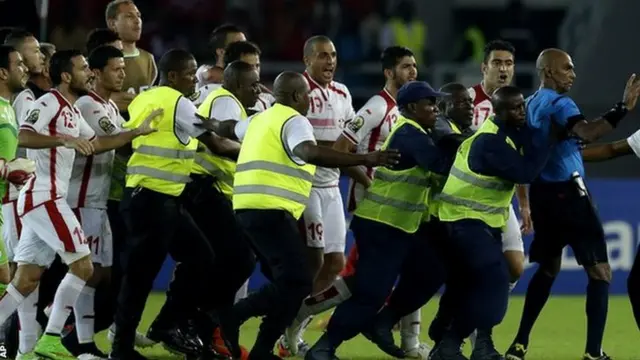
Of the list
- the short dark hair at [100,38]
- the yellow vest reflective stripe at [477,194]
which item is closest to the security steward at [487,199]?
the yellow vest reflective stripe at [477,194]

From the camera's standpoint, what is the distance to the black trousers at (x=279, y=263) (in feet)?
36.4

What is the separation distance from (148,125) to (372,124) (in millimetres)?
2186

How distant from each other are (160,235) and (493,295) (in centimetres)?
228

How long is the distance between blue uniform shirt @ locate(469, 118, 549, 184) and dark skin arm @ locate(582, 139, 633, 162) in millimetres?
1084

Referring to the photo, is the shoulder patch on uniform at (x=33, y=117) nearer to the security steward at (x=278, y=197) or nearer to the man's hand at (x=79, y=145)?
the man's hand at (x=79, y=145)

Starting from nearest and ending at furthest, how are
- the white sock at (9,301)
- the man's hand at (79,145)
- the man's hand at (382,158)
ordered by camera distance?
1. the man's hand at (382,158)
2. the man's hand at (79,145)
3. the white sock at (9,301)

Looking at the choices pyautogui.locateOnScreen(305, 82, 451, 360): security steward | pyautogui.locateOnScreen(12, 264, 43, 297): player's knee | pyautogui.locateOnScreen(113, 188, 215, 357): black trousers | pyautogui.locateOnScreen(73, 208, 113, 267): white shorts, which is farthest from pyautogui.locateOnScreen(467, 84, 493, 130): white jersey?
pyautogui.locateOnScreen(12, 264, 43, 297): player's knee

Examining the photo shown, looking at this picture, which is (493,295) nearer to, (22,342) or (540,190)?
(540,190)

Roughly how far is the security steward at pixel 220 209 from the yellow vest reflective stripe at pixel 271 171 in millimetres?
870

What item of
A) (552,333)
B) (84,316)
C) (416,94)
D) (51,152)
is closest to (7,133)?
(51,152)

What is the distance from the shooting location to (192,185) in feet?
40.3

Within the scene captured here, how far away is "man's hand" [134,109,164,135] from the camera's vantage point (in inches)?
447

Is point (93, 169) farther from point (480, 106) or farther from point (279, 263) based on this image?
point (480, 106)

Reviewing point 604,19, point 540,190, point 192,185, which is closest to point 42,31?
point 192,185
